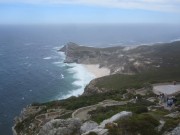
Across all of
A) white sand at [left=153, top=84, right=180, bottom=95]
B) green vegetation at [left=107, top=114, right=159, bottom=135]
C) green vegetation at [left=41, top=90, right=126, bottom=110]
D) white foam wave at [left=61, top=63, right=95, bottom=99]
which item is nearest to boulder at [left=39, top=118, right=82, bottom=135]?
green vegetation at [left=107, top=114, right=159, bottom=135]

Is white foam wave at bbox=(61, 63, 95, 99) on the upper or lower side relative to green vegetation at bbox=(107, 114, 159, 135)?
lower

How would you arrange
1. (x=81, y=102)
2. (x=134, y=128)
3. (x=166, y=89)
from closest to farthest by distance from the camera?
(x=134, y=128), (x=81, y=102), (x=166, y=89)

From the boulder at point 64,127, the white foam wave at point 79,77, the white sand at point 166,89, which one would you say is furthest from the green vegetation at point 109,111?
the white foam wave at point 79,77

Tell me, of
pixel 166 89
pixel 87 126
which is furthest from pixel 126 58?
pixel 87 126

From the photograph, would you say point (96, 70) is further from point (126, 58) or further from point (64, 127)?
point (64, 127)

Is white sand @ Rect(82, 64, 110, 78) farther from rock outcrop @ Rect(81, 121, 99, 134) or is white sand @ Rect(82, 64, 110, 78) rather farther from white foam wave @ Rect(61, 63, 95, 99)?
rock outcrop @ Rect(81, 121, 99, 134)

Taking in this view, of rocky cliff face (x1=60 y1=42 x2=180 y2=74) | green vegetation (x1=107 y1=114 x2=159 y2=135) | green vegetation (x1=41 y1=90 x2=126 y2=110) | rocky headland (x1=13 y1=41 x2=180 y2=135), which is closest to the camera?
green vegetation (x1=107 y1=114 x2=159 y2=135)

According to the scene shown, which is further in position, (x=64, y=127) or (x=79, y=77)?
(x=79, y=77)
